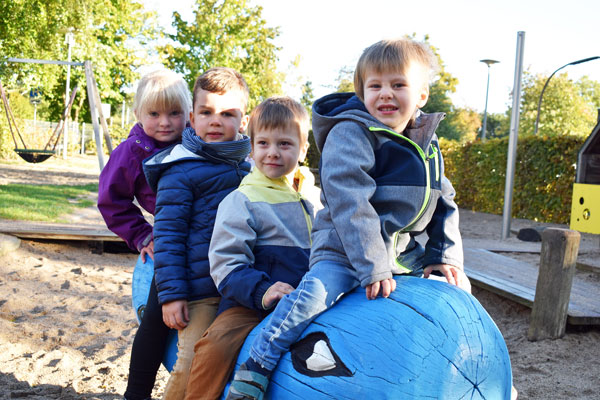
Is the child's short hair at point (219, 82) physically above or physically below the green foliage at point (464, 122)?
below

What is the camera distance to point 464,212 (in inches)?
752

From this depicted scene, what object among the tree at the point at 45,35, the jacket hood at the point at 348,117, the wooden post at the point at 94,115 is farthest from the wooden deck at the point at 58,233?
the tree at the point at 45,35

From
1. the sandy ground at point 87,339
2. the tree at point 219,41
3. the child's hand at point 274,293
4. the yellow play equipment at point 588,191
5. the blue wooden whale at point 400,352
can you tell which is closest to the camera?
the blue wooden whale at point 400,352

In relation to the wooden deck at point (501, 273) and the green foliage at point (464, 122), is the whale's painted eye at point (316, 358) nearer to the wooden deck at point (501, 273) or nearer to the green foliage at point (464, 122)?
the wooden deck at point (501, 273)

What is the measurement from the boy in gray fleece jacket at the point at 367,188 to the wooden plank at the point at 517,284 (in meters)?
4.01

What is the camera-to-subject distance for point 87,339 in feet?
17.1

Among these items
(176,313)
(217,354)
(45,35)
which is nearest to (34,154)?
(45,35)

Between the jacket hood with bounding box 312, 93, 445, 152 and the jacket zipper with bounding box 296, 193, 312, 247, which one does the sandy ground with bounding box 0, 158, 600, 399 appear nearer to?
the jacket zipper with bounding box 296, 193, 312, 247

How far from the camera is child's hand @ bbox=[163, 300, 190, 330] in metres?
2.73

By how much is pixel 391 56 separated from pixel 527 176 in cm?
1528

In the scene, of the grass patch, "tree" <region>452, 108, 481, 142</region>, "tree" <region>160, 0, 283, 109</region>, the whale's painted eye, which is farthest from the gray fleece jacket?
"tree" <region>452, 108, 481, 142</region>

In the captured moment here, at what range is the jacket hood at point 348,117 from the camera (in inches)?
89.2

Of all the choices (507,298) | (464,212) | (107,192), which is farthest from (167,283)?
(464,212)

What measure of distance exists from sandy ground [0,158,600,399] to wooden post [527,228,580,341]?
0.50ft
